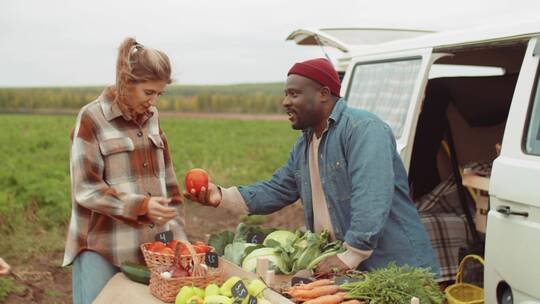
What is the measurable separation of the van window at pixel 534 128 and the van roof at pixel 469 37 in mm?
298

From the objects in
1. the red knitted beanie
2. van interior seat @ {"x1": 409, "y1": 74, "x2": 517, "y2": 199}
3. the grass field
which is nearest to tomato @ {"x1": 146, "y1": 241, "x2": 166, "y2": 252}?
the red knitted beanie

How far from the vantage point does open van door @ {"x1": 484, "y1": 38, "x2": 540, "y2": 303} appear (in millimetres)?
3658

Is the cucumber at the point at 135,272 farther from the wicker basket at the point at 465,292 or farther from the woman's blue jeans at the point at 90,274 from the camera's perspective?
the wicker basket at the point at 465,292

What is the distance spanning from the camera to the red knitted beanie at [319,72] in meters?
3.79

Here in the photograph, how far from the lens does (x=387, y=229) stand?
3.82 meters

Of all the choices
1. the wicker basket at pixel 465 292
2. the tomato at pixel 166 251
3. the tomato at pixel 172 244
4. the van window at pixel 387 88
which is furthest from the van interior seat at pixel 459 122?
the tomato at pixel 166 251

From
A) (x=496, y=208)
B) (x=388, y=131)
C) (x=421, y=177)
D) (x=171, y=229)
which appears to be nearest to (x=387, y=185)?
(x=388, y=131)

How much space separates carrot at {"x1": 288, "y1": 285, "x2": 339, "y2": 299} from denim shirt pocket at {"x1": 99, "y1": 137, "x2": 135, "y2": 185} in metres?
0.99

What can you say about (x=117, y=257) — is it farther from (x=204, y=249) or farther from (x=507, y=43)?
(x=507, y=43)

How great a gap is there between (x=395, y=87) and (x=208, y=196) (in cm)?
192

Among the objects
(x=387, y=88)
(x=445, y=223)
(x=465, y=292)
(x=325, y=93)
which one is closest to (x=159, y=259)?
(x=325, y=93)

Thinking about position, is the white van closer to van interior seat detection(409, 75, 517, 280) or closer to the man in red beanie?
van interior seat detection(409, 75, 517, 280)

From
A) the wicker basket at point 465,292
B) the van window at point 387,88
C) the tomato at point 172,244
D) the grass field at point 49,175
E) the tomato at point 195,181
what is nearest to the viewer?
the tomato at point 172,244

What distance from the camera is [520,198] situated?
371 cm
